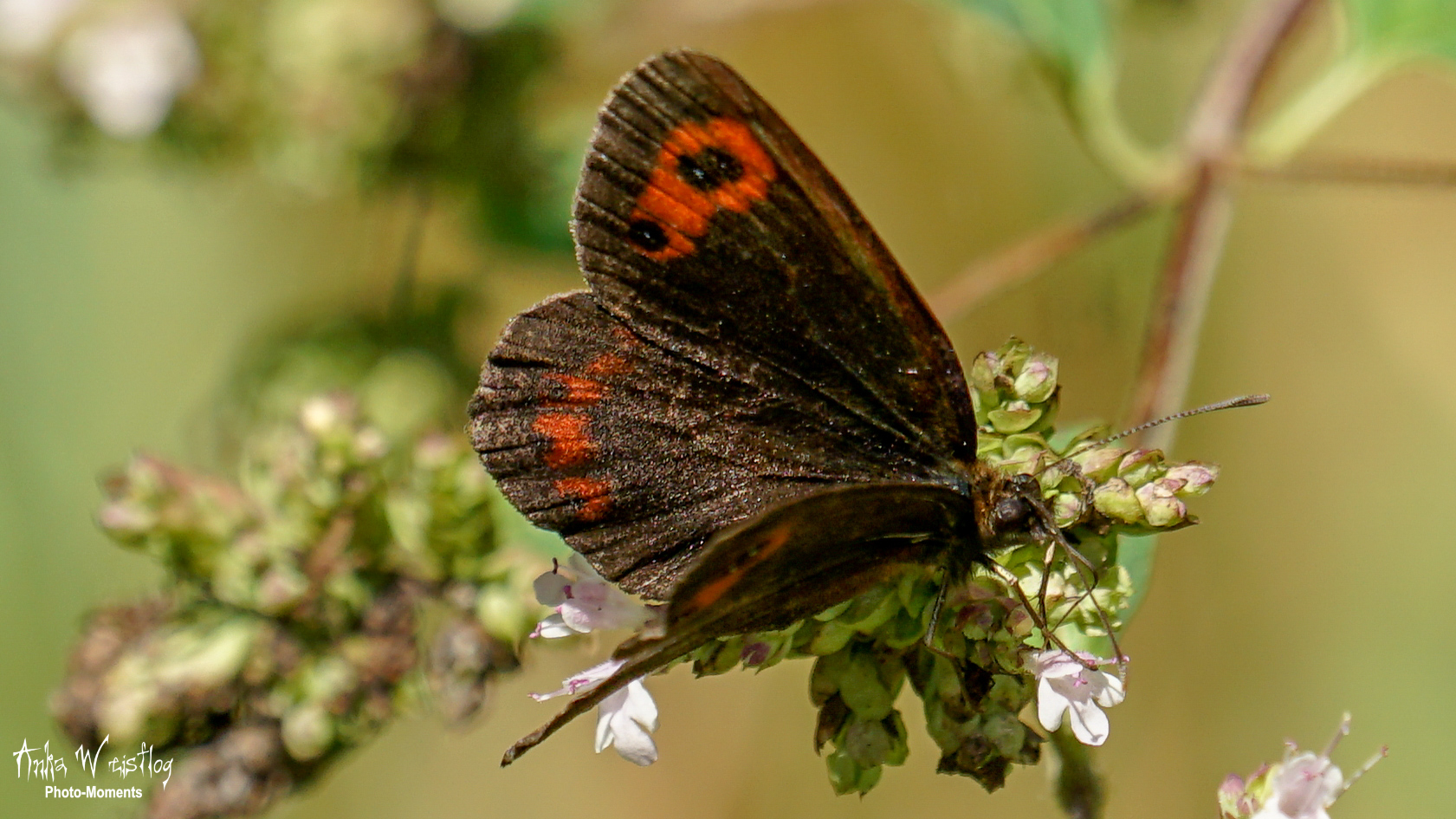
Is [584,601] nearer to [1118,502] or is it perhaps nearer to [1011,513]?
[1011,513]

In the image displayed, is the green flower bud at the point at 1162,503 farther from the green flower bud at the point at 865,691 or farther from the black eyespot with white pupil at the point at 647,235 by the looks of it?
the black eyespot with white pupil at the point at 647,235

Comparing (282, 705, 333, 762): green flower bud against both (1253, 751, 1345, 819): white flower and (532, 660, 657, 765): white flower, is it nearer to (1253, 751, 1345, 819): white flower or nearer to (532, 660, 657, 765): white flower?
(532, 660, 657, 765): white flower

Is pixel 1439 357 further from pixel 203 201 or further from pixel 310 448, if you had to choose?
pixel 203 201

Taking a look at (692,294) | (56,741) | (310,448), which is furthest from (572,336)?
(56,741)

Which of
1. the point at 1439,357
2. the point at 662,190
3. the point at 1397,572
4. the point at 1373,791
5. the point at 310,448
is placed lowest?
the point at 1373,791

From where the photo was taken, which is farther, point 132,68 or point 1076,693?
point 132,68

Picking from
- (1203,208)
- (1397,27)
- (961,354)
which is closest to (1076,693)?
(1203,208)
